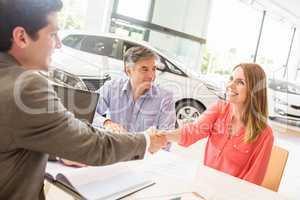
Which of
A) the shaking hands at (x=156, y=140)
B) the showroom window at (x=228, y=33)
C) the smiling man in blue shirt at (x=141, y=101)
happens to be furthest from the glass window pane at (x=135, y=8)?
the shaking hands at (x=156, y=140)

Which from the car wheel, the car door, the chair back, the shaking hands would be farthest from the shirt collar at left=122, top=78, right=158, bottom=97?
the car wheel

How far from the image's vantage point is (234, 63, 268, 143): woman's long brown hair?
1.76m

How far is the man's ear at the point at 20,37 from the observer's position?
2.57 feet

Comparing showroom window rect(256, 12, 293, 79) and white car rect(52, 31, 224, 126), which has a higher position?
showroom window rect(256, 12, 293, 79)

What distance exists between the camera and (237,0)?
23.6 feet

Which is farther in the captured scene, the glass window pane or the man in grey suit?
the glass window pane

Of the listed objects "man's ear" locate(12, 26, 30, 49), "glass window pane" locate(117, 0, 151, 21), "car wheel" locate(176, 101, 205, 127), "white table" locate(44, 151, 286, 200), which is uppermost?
"glass window pane" locate(117, 0, 151, 21)

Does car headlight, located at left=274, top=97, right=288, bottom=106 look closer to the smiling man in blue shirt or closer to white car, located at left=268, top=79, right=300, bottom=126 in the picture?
white car, located at left=268, top=79, right=300, bottom=126

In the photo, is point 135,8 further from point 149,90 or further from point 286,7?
point 286,7

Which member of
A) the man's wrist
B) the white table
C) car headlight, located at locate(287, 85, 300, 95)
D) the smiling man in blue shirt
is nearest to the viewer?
the white table

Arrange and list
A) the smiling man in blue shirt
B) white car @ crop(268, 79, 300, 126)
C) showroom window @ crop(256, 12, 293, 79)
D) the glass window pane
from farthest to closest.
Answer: showroom window @ crop(256, 12, 293, 79) < white car @ crop(268, 79, 300, 126) < the glass window pane < the smiling man in blue shirt

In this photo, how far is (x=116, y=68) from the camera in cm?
414

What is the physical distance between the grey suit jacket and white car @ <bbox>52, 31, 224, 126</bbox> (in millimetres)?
→ 2404

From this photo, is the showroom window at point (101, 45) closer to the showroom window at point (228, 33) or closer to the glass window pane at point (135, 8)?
the glass window pane at point (135, 8)
